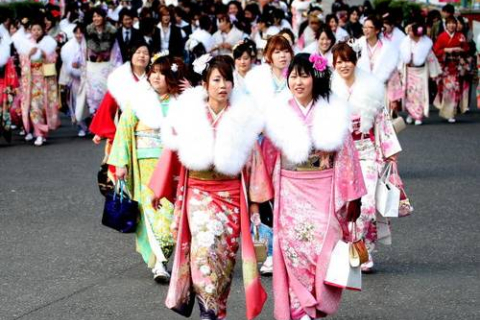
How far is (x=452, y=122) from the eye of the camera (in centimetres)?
1833

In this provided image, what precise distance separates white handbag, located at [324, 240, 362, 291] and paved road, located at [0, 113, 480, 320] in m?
0.59

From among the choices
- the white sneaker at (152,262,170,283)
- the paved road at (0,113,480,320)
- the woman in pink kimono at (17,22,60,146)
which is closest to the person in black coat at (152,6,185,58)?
the woman in pink kimono at (17,22,60,146)

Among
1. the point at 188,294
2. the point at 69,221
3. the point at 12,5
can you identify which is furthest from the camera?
the point at 12,5

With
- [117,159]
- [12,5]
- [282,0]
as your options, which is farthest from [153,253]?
[282,0]

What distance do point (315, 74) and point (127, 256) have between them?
9.36 feet

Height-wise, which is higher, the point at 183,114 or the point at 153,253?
the point at 183,114

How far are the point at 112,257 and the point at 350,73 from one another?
2253 mm

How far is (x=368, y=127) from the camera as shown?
8.41 metres

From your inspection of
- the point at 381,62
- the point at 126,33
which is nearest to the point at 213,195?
the point at 381,62

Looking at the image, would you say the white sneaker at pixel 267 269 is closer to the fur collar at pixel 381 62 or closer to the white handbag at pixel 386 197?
the white handbag at pixel 386 197

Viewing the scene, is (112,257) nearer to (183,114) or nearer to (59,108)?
(183,114)

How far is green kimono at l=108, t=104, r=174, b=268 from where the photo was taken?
27.0 feet

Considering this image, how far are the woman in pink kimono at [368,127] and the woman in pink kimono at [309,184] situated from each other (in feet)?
4.71

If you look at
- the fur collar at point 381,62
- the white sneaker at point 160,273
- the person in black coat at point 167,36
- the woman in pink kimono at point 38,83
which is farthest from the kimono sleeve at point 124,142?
the person in black coat at point 167,36
